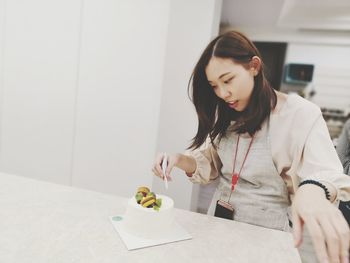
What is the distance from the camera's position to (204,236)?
982mm

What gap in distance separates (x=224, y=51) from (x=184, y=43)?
1.24m

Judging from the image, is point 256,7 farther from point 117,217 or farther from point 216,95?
point 117,217

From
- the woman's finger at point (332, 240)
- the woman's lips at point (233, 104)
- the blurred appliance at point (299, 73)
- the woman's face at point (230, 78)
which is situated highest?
the blurred appliance at point (299, 73)

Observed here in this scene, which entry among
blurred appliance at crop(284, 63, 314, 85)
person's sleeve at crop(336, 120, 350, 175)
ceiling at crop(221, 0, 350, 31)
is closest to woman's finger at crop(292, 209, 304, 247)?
person's sleeve at crop(336, 120, 350, 175)

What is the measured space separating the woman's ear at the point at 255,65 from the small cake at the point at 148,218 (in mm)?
592

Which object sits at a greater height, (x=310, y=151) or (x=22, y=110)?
(x=310, y=151)

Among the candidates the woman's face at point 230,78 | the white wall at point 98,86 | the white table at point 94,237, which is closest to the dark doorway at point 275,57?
the white wall at point 98,86

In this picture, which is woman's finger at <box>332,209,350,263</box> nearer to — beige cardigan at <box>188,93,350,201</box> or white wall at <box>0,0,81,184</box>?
beige cardigan at <box>188,93,350,201</box>

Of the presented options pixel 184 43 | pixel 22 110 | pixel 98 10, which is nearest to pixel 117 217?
pixel 184 43

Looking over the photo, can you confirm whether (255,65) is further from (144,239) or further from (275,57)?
(275,57)

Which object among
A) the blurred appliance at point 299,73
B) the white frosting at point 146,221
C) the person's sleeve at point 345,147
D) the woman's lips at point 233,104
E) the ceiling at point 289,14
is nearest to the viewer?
the white frosting at point 146,221

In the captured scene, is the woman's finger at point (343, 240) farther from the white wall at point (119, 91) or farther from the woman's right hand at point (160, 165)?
the white wall at point (119, 91)

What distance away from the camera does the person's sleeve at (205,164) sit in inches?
52.3

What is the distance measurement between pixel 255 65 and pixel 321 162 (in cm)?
42
